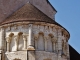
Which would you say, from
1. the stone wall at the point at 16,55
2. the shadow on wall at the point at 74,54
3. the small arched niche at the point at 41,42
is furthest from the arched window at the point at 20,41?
the shadow on wall at the point at 74,54

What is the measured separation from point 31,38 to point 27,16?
169 centimetres

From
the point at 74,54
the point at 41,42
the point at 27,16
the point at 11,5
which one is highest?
the point at 11,5

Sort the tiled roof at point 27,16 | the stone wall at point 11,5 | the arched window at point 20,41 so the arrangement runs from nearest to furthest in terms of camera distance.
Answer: the arched window at point 20,41, the tiled roof at point 27,16, the stone wall at point 11,5

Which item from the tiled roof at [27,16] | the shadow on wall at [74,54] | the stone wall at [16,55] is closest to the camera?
the stone wall at [16,55]

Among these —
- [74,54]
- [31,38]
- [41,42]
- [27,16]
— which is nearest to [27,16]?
[27,16]

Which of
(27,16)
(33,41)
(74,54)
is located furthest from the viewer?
(74,54)

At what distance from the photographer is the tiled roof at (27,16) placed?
18.8m

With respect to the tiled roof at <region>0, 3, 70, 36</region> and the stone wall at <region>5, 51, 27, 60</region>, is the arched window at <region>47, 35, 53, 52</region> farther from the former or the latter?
the stone wall at <region>5, 51, 27, 60</region>

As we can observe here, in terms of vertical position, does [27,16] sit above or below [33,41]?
above

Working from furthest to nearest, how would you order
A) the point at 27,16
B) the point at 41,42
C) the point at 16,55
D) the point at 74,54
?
the point at 74,54 → the point at 27,16 → the point at 41,42 → the point at 16,55

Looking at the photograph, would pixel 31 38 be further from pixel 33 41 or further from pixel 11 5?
pixel 11 5

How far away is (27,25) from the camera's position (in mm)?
18516

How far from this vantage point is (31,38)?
18188mm

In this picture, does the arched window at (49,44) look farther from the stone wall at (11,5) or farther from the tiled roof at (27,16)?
the stone wall at (11,5)
